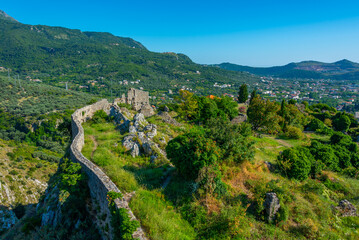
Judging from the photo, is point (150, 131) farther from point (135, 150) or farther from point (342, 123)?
point (342, 123)

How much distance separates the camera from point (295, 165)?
13578 mm

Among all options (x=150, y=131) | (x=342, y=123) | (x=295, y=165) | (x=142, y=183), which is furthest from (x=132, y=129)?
(x=342, y=123)

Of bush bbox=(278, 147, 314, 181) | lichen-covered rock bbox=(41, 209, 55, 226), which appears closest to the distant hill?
bush bbox=(278, 147, 314, 181)

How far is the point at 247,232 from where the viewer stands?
25.2ft

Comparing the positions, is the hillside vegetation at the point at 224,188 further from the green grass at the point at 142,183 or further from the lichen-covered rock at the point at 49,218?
the lichen-covered rock at the point at 49,218

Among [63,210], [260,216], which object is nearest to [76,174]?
[63,210]

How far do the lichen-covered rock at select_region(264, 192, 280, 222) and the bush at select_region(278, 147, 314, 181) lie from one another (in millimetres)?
5455

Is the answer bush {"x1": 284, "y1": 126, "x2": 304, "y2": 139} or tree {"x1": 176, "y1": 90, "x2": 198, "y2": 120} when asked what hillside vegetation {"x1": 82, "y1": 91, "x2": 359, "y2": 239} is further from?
tree {"x1": 176, "y1": 90, "x2": 198, "y2": 120}

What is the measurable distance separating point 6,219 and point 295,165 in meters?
27.8

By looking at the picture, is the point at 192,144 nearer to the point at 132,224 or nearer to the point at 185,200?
the point at 185,200

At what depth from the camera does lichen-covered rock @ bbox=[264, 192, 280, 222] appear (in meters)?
8.64

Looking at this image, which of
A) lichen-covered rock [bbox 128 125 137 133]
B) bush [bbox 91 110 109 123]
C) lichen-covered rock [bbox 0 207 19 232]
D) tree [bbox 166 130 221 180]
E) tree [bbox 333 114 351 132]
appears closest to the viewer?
tree [bbox 166 130 221 180]

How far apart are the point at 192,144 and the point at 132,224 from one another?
5.29 m

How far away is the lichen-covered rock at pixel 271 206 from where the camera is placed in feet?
28.3
